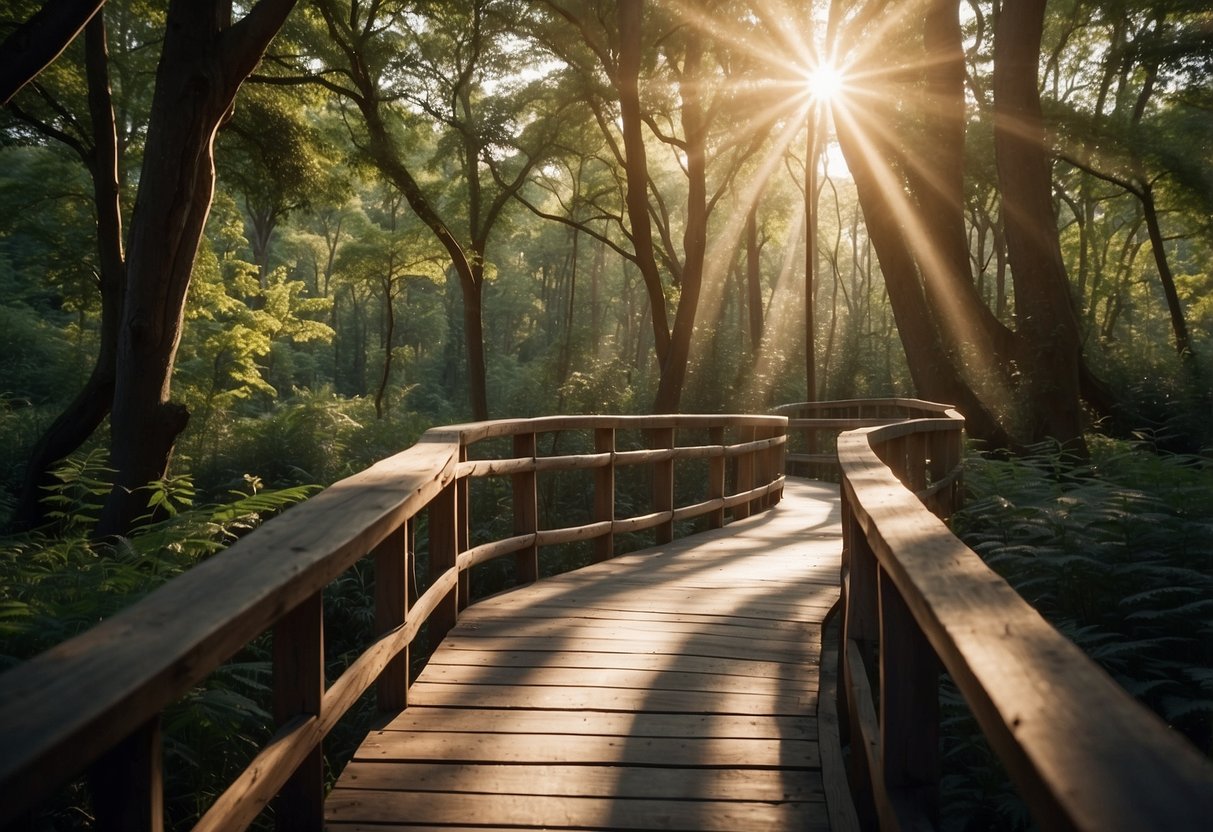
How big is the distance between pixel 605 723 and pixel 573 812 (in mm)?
878

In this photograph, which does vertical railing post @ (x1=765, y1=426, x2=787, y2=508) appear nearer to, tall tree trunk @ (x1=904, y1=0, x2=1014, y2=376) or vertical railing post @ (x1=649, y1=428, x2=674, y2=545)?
tall tree trunk @ (x1=904, y1=0, x2=1014, y2=376)

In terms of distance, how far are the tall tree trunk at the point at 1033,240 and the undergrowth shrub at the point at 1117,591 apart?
6.08 m

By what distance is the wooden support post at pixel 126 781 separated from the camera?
5.44ft

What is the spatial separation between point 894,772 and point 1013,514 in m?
4.80

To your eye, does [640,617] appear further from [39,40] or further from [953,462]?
[39,40]

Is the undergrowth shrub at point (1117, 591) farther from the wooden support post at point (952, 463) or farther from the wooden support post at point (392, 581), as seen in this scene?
the wooden support post at point (392, 581)

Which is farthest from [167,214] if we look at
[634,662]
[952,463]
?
[952,463]

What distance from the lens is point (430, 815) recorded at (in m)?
3.27

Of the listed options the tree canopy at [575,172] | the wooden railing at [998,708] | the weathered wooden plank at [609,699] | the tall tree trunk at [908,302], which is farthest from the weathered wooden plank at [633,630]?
the tall tree trunk at [908,302]

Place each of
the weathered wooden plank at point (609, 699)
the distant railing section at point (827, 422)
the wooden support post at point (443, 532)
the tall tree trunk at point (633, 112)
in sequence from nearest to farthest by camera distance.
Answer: the weathered wooden plank at point (609, 699), the wooden support post at point (443, 532), the distant railing section at point (827, 422), the tall tree trunk at point (633, 112)

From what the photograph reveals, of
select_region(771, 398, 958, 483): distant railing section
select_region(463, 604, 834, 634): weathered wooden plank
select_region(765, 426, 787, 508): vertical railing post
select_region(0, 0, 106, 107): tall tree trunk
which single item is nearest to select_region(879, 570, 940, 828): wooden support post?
select_region(463, 604, 834, 634): weathered wooden plank

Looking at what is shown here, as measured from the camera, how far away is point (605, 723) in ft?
13.7

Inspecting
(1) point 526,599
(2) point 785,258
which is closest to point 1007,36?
(1) point 526,599

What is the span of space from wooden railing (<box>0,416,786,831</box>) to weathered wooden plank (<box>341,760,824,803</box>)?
41cm
